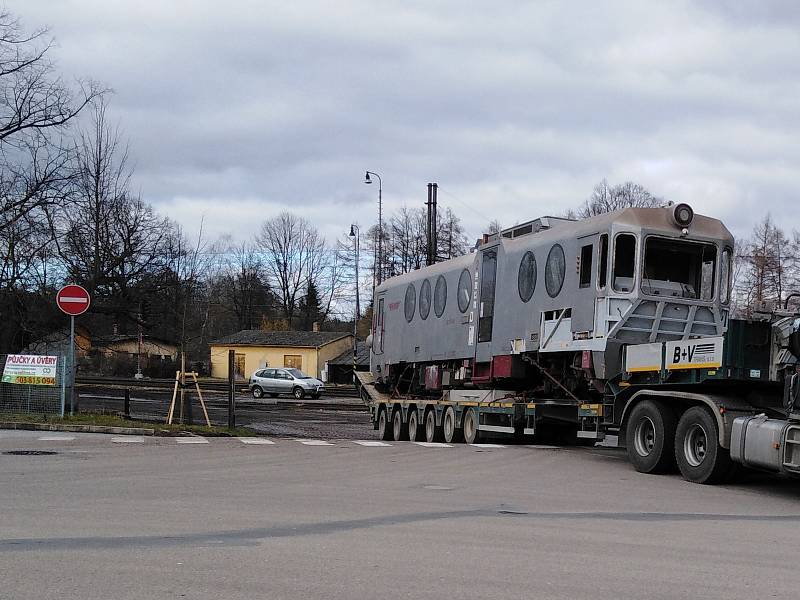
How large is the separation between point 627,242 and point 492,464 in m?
4.52

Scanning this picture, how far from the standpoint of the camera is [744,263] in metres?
57.1

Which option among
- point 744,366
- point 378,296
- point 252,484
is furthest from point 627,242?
point 378,296

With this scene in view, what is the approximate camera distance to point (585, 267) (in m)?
16.4

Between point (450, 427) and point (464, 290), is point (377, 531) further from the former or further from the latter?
point (464, 290)

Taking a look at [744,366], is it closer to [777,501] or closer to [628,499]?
[777,501]

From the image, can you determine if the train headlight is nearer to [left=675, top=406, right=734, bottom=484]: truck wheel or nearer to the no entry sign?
[left=675, top=406, right=734, bottom=484]: truck wheel

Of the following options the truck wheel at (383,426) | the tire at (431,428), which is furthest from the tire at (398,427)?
the tire at (431,428)

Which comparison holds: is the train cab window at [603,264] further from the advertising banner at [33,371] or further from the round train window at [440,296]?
the advertising banner at [33,371]

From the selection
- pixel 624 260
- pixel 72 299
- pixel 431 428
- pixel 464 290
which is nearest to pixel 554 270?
pixel 624 260

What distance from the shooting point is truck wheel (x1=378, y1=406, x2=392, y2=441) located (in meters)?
25.2

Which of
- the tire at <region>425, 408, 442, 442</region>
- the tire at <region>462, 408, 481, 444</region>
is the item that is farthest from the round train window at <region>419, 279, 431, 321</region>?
the tire at <region>462, 408, 481, 444</region>

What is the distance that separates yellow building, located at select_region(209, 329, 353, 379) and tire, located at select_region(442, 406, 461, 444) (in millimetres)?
50424

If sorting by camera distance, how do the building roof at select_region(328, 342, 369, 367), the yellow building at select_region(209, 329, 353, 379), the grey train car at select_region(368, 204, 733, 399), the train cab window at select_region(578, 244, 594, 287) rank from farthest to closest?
the yellow building at select_region(209, 329, 353, 379)
the building roof at select_region(328, 342, 369, 367)
the train cab window at select_region(578, 244, 594, 287)
the grey train car at select_region(368, 204, 733, 399)

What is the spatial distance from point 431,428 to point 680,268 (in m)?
8.28
